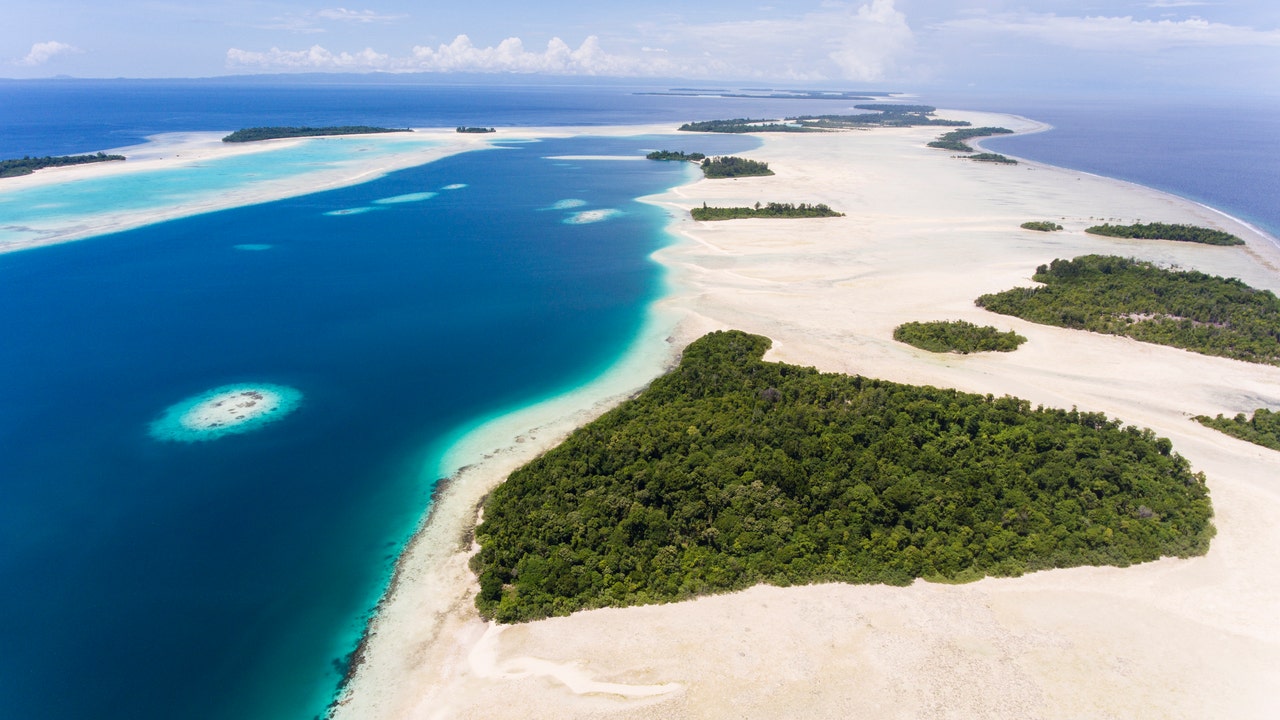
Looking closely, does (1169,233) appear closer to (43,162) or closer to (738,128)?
(738,128)

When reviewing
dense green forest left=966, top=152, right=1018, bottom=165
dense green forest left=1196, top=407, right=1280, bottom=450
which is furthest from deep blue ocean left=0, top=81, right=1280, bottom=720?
dense green forest left=966, top=152, right=1018, bottom=165

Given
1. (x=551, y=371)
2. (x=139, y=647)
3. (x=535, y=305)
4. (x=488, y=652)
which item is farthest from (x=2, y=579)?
(x=535, y=305)

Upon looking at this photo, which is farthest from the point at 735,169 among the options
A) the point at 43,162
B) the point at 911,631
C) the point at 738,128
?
the point at 43,162

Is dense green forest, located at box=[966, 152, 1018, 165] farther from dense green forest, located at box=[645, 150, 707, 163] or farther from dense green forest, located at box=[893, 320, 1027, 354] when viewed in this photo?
dense green forest, located at box=[893, 320, 1027, 354]

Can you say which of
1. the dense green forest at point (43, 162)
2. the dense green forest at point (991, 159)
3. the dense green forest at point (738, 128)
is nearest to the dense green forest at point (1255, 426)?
the dense green forest at point (991, 159)

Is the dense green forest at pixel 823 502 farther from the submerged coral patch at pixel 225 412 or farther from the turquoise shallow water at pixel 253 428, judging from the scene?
the submerged coral patch at pixel 225 412

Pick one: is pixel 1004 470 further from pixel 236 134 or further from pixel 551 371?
pixel 236 134
